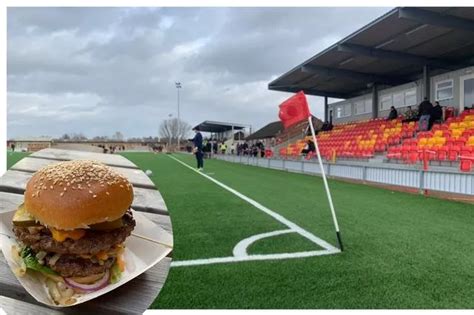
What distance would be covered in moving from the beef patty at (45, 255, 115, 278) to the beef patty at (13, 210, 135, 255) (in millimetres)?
24

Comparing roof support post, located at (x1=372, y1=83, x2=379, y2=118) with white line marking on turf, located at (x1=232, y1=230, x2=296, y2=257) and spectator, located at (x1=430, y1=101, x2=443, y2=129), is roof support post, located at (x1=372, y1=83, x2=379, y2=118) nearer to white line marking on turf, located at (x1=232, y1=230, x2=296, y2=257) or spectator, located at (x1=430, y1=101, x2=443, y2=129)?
spectator, located at (x1=430, y1=101, x2=443, y2=129)

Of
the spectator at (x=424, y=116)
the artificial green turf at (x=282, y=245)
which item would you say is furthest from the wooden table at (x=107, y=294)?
the spectator at (x=424, y=116)

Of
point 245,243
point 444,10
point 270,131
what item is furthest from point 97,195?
point 270,131

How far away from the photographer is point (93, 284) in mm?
1289

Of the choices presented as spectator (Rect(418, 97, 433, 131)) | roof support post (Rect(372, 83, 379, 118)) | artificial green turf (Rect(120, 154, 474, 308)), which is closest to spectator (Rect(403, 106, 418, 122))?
spectator (Rect(418, 97, 433, 131))

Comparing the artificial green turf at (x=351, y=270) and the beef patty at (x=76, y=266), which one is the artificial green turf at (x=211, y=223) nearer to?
the artificial green turf at (x=351, y=270)

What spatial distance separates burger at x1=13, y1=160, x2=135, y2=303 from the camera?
1.21 metres

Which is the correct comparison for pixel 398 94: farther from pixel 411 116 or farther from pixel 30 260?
pixel 30 260

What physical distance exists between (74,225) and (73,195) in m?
0.10

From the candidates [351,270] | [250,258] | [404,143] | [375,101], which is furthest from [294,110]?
[375,101]

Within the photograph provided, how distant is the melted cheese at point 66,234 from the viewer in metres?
1.27

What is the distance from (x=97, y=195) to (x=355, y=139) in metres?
21.0

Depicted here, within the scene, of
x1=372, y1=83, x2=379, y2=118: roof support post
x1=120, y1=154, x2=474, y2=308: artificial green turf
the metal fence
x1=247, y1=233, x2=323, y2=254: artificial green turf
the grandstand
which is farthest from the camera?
x1=372, y1=83, x2=379, y2=118: roof support post

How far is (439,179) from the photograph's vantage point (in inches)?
344
